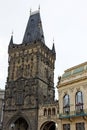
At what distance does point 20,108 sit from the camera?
54562 mm

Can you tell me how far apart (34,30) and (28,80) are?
1507 centimetres

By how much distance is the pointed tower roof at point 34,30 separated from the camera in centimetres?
6236

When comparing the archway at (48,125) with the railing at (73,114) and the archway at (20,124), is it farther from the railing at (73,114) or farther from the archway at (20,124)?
the railing at (73,114)

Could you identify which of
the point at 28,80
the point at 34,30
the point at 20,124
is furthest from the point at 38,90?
the point at 34,30

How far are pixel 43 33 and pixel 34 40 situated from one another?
6.81 meters

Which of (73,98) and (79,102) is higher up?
(73,98)

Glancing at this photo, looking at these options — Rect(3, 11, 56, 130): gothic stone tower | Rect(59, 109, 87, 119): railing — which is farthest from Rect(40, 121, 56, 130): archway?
Rect(59, 109, 87, 119): railing

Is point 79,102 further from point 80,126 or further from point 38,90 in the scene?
point 38,90

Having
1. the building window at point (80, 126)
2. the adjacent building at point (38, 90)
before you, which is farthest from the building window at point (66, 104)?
the building window at point (80, 126)

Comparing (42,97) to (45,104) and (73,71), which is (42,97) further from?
(73,71)

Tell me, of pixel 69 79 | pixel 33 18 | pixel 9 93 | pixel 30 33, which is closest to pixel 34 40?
pixel 30 33

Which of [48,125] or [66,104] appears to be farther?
[48,125]

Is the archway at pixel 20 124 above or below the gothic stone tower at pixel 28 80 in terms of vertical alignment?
below

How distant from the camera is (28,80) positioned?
185 feet
